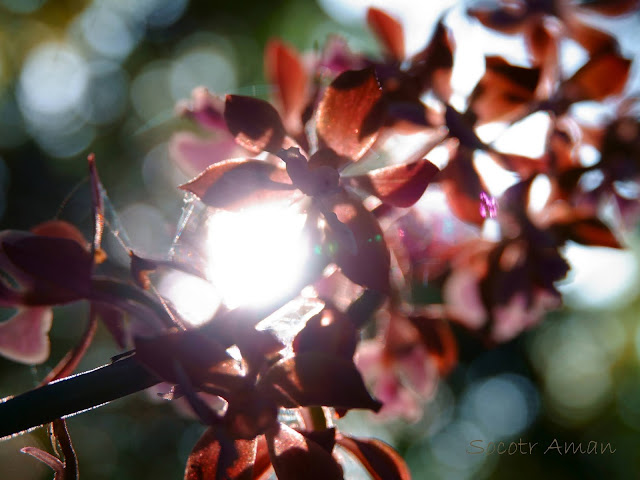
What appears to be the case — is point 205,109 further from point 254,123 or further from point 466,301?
point 466,301

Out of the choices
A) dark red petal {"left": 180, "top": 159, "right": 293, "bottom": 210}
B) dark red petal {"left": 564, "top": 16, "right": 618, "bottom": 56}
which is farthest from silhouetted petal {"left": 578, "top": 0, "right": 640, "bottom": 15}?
dark red petal {"left": 180, "top": 159, "right": 293, "bottom": 210}

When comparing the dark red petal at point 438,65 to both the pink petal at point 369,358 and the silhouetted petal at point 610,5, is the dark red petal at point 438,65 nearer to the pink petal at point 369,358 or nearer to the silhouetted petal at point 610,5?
the silhouetted petal at point 610,5

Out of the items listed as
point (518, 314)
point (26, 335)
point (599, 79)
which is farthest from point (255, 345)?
point (599, 79)

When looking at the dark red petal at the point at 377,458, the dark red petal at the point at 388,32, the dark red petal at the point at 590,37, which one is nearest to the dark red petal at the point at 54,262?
the dark red petal at the point at 377,458

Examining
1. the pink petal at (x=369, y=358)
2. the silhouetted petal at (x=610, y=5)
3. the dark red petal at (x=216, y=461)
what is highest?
the silhouetted petal at (x=610, y=5)

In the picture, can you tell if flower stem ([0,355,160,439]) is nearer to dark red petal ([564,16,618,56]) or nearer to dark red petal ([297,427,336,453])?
dark red petal ([297,427,336,453])
